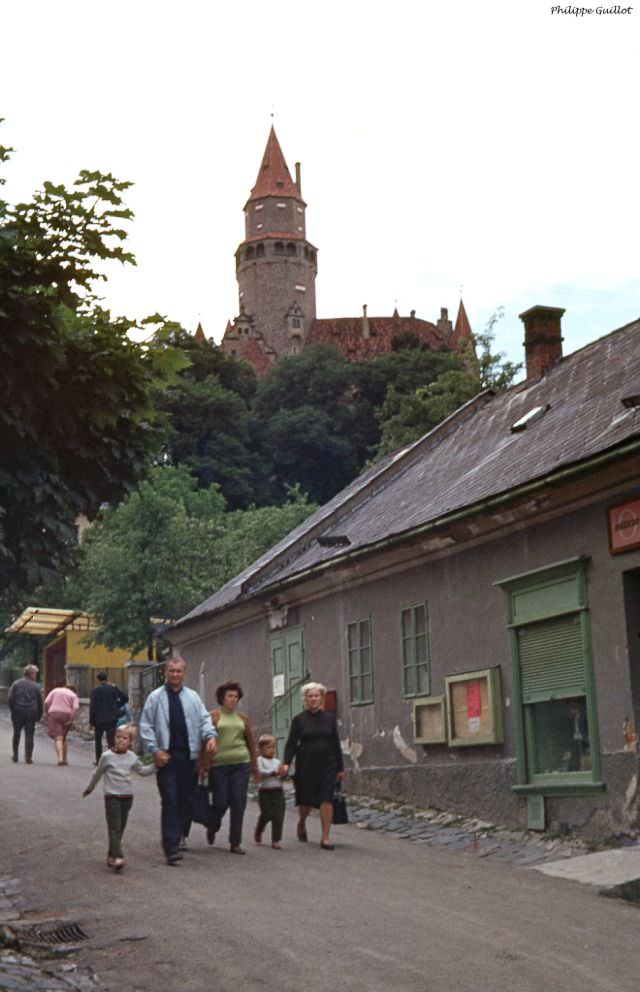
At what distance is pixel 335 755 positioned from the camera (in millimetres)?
14000

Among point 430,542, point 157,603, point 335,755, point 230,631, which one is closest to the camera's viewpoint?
point 335,755

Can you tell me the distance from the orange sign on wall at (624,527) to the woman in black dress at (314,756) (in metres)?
3.07

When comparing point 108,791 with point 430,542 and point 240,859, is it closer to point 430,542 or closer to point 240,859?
point 240,859

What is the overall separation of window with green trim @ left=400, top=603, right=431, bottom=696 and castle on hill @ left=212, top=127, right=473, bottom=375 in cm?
9747

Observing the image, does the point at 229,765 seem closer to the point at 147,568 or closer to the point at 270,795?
the point at 270,795

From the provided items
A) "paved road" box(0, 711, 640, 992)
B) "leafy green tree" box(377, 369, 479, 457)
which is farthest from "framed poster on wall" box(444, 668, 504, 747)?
"leafy green tree" box(377, 369, 479, 457)

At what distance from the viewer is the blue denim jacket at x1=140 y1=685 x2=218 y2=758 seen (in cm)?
1245

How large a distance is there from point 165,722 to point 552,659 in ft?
13.6

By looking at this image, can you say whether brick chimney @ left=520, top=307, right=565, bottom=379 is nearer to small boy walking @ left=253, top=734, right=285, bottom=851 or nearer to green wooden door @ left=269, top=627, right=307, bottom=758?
green wooden door @ left=269, top=627, right=307, bottom=758

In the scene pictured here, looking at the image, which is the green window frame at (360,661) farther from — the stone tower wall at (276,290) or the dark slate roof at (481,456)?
the stone tower wall at (276,290)

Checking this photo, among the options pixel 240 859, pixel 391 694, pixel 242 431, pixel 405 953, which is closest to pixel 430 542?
pixel 391 694

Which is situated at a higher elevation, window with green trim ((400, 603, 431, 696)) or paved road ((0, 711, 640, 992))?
window with green trim ((400, 603, 431, 696))

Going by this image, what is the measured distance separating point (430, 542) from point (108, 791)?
232 inches

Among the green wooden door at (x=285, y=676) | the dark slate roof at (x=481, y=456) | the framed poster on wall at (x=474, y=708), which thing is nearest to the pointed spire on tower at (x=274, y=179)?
the dark slate roof at (x=481, y=456)
